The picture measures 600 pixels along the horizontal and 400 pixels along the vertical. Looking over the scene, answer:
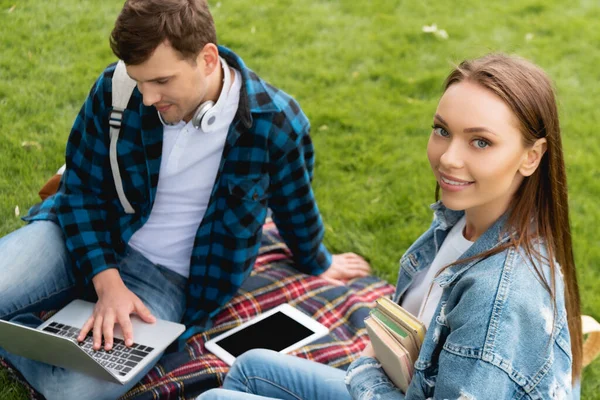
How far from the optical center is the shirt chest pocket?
3376 millimetres

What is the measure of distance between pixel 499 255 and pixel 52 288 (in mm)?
2078

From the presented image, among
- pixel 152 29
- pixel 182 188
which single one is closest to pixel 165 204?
pixel 182 188

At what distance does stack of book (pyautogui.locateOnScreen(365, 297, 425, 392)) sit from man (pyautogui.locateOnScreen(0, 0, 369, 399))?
1.20m

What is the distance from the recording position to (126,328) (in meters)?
3.20

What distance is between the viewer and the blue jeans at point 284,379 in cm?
274

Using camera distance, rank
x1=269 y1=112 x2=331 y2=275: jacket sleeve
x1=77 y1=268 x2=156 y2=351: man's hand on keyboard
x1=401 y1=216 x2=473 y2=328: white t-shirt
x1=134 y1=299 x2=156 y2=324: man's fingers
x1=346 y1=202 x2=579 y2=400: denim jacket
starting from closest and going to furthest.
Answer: x1=346 y1=202 x2=579 y2=400: denim jacket
x1=401 y1=216 x2=473 y2=328: white t-shirt
x1=77 y1=268 x2=156 y2=351: man's hand on keyboard
x1=134 y1=299 x2=156 y2=324: man's fingers
x1=269 y1=112 x2=331 y2=275: jacket sleeve

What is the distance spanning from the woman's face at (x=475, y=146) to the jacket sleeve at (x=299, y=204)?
1.23m

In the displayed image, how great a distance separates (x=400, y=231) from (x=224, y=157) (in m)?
1.58

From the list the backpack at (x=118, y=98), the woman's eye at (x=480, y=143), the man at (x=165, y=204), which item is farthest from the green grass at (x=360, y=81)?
the woman's eye at (x=480, y=143)

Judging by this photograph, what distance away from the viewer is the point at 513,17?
22.4 feet

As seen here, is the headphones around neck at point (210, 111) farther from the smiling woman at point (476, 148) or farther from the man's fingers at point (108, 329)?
the smiling woman at point (476, 148)

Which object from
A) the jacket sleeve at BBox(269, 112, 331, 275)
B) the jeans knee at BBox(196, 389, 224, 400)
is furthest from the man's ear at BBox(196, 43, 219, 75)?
the jeans knee at BBox(196, 389, 224, 400)

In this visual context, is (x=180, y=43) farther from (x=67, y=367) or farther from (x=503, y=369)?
(x=503, y=369)

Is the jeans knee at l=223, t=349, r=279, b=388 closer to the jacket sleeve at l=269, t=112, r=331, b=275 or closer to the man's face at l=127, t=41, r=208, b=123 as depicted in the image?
the jacket sleeve at l=269, t=112, r=331, b=275
